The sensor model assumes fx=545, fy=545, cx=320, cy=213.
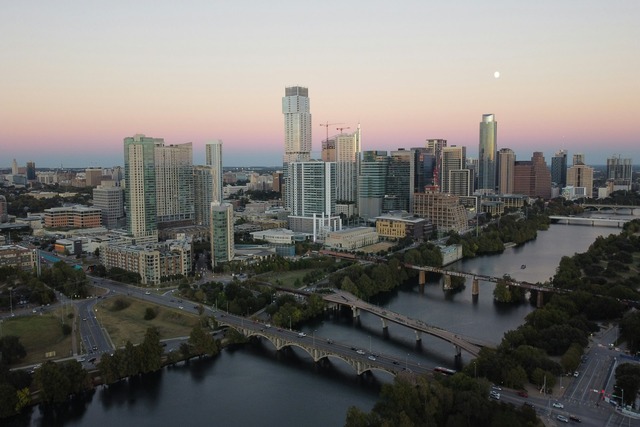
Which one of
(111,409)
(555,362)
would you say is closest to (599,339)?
(555,362)

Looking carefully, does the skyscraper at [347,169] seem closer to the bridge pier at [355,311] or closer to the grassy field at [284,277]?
the grassy field at [284,277]

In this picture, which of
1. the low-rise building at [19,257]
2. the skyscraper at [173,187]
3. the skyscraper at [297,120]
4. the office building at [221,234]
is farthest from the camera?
the skyscraper at [297,120]

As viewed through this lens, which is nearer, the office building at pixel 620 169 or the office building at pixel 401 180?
the office building at pixel 401 180

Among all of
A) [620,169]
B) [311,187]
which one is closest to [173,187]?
[311,187]

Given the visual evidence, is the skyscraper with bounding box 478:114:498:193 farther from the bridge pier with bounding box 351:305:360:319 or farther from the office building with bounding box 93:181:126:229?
the bridge pier with bounding box 351:305:360:319

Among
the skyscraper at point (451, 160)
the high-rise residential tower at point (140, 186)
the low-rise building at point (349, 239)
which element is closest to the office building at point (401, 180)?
the low-rise building at point (349, 239)

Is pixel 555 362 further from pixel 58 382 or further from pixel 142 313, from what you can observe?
pixel 142 313

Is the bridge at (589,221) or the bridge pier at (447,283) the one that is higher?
the bridge at (589,221)
